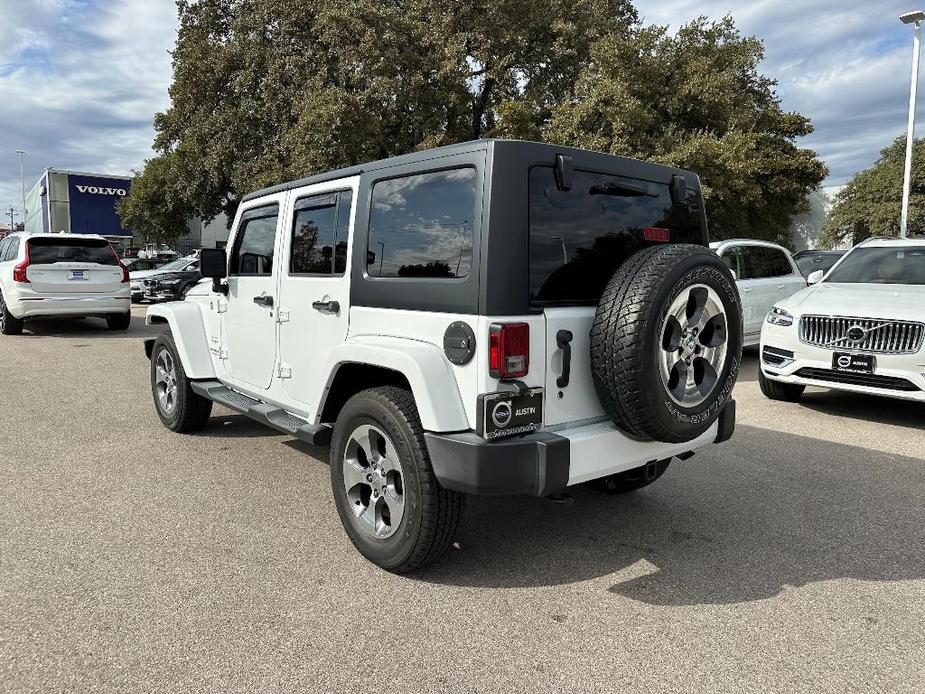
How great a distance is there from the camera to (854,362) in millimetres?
5922

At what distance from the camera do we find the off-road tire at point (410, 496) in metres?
2.91

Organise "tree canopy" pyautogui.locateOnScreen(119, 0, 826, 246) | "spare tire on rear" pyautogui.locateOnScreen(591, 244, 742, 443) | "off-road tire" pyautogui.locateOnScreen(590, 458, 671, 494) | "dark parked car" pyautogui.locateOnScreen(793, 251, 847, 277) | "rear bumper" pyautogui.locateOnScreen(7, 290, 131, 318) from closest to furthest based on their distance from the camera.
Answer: "spare tire on rear" pyautogui.locateOnScreen(591, 244, 742, 443) < "off-road tire" pyautogui.locateOnScreen(590, 458, 671, 494) < "rear bumper" pyautogui.locateOnScreen(7, 290, 131, 318) < "tree canopy" pyautogui.locateOnScreen(119, 0, 826, 246) < "dark parked car" pyautogui.locateOnScreen(793, 251, 847, 277)

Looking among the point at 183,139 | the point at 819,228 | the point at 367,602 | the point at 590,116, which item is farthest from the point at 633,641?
the point at 819,228

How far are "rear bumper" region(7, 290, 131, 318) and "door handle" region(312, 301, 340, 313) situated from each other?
9.99 meters

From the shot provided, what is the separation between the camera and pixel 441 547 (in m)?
3.02

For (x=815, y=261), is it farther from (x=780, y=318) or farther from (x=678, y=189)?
(x=678, y=189)

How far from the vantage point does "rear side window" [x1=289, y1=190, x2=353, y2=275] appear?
12.1 ft

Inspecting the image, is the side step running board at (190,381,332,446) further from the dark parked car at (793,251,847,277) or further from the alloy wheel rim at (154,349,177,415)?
the dark parked car at (793,251,847,277)

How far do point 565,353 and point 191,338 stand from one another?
11.1 feet

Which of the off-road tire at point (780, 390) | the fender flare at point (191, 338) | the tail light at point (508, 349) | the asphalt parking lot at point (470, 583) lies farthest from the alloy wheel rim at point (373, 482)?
the off-road tire at point (780, 390)

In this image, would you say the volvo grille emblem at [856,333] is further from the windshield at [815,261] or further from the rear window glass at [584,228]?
the windshield at [815,261]

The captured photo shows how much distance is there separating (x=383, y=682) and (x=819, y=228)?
144ft

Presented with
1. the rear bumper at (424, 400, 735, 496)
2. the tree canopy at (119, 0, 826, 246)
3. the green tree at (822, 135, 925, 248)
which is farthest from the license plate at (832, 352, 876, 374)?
the green tree at (822, 135, 925, 248)

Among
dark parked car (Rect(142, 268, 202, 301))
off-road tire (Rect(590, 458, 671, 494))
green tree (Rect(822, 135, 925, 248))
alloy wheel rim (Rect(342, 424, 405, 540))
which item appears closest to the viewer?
alloy wheel rim (Rect(342, 424, 405, 540))
